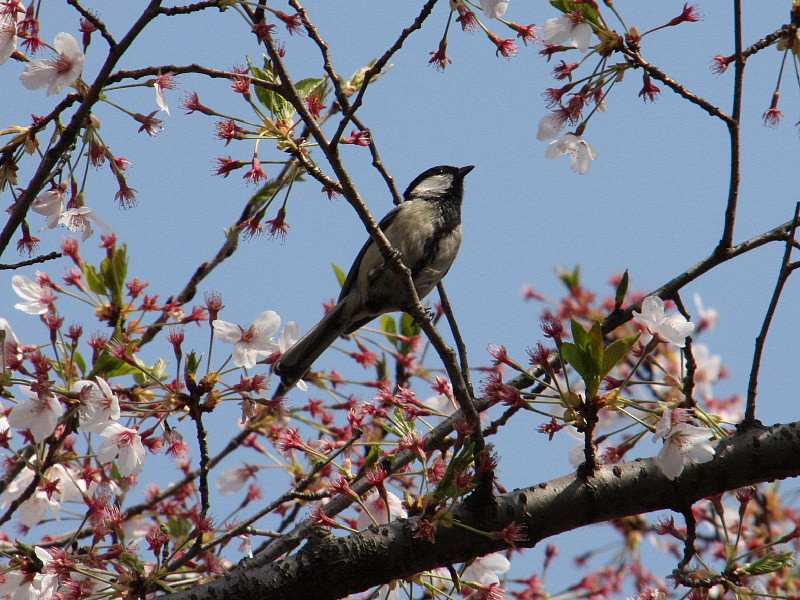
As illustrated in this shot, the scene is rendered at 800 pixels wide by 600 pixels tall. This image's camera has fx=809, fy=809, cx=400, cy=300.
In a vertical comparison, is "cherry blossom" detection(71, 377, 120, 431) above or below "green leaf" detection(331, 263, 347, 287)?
below

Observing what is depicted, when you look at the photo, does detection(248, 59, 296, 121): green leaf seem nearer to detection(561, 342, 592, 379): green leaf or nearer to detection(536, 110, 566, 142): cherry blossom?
detection(536, 110, 566, 142): cherry blossom

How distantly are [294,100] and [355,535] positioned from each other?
1501 mm

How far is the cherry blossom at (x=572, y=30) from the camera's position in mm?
3229

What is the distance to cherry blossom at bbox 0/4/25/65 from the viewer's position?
291cm

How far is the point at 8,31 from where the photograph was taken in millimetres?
2916

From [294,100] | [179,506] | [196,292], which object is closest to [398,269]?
[294,100]

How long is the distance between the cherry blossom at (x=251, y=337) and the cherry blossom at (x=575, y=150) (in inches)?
58.0

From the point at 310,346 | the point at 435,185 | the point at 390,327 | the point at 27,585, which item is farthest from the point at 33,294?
the point at 435,185

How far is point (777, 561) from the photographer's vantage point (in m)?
2.81

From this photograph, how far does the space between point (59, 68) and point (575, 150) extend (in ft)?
7.17

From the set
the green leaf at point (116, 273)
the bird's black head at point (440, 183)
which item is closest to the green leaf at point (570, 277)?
the bird's black head at point (440, 183)

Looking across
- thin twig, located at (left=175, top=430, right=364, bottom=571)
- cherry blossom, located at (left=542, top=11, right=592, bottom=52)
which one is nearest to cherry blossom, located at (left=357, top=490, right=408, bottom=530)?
thin twig, located at (left=175, top=430, right=364, bottom=571)

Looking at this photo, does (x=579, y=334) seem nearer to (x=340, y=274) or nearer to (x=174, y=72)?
(x=174, y=72)

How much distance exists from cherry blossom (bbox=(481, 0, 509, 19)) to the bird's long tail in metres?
2.11
